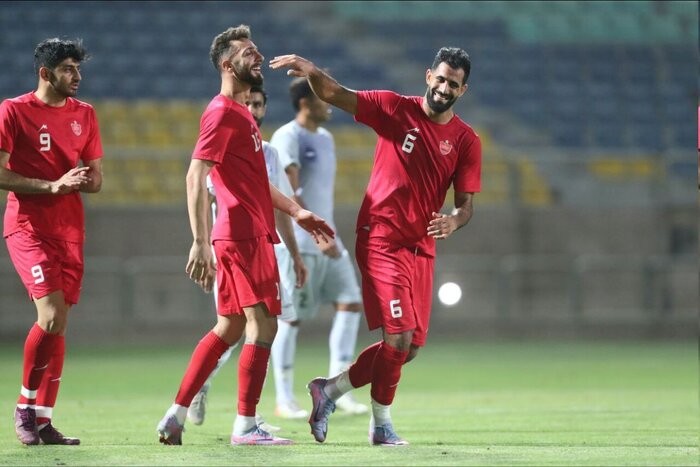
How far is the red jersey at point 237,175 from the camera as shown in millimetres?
6164

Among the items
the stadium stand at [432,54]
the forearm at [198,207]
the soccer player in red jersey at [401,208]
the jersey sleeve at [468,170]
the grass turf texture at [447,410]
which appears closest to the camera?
the grass turf texture at [447,410]

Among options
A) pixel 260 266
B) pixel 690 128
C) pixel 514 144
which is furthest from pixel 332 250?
pixel 690 128

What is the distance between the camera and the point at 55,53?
642 cm

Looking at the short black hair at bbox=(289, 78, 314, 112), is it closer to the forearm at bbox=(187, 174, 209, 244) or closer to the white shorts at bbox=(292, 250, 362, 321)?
the white shorts at bbox=(292, 250, 362, 321)

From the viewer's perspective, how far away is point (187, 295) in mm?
15633

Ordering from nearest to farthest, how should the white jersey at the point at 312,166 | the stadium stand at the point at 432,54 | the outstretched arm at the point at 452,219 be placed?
the outstretched arm at the point at 452,219, the white jersey at the point at 312,166, the stadium stand at the point at 432,54

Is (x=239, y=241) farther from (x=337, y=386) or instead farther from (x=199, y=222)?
(x=337, y=386)

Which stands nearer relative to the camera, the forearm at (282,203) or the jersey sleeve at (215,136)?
the jersey sleeve at (215,136)

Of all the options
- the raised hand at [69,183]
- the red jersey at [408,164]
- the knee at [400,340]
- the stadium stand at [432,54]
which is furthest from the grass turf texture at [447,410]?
the stadium stand at [432,54]

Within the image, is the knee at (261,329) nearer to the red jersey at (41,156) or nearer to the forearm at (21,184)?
the red jersey at (41,156)

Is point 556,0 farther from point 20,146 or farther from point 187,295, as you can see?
point 20,146

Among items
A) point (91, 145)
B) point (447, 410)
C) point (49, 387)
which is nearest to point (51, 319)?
point (49, 387)

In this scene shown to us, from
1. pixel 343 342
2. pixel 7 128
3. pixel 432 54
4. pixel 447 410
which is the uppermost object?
pixel 432 54

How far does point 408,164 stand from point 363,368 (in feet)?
3.69
